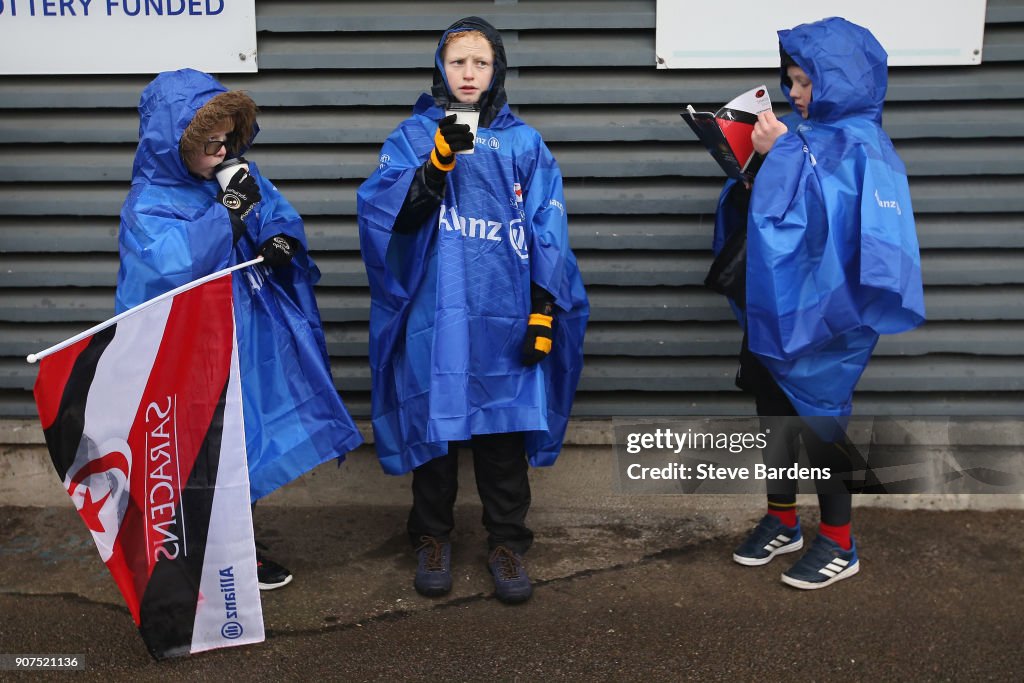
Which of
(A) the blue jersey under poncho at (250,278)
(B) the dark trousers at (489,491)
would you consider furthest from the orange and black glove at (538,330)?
(A) the blue jersey under poncho at (250,278)

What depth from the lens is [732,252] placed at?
418cm

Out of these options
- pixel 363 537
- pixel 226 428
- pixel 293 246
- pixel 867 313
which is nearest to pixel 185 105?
pixel 293 246

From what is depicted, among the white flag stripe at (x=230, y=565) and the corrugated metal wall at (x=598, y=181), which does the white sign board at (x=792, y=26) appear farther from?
the white flag stripe at (x=230, y=565)

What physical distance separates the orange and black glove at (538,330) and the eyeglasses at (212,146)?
1.28 m

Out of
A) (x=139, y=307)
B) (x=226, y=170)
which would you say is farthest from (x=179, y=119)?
(x=139, y=307)

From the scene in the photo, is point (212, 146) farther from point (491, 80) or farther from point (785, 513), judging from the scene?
point (785, 513)

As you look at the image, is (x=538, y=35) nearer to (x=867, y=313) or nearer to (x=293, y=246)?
(x=293, y=246)

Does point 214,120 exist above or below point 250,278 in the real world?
above

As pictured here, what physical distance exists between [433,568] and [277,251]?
1397mm

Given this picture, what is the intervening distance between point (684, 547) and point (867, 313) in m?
1.32

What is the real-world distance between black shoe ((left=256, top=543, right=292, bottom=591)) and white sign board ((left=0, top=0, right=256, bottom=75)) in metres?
2.19

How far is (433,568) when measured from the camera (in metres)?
4.20

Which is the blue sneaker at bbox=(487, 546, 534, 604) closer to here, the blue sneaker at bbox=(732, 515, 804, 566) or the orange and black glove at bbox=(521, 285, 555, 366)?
the orange and black glove at bbox=(521, 285, 555, 366)

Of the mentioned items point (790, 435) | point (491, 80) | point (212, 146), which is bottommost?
point (790, 435)
